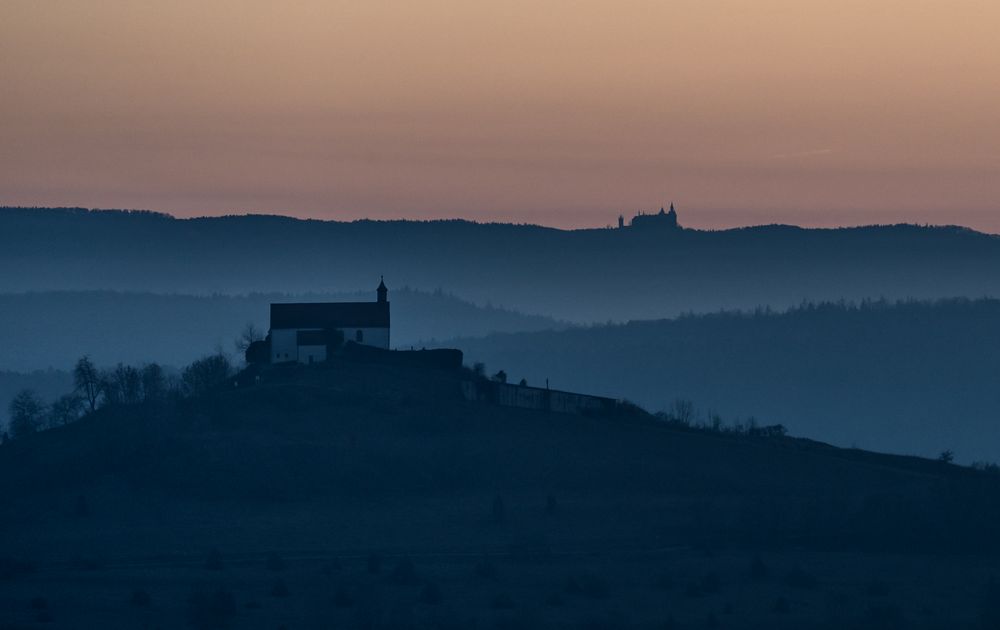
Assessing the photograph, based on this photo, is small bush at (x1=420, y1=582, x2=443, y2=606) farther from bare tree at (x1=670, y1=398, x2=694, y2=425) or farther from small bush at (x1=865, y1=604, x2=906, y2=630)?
bare tree at (x1=670, y1=398, x2=694, y2=425)

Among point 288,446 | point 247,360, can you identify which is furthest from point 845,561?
point 247,360

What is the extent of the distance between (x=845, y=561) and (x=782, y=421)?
111m

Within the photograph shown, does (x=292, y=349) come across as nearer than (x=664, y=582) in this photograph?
No

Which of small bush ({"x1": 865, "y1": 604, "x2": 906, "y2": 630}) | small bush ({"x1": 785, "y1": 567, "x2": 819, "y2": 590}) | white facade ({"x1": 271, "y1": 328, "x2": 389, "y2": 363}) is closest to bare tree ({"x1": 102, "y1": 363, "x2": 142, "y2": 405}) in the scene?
white facade ({"x1": 271, "y1": 328, "x2": 389, "y2": 363})

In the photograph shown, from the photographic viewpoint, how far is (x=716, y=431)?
386 feet

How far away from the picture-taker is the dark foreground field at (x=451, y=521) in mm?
78500

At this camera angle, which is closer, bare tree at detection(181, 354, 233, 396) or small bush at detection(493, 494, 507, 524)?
small bush at detection(493, 494, 507, 524)

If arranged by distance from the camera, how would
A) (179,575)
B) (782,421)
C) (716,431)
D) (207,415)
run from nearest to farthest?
(179,575)
(207,415)
(716,431)
(782,421)

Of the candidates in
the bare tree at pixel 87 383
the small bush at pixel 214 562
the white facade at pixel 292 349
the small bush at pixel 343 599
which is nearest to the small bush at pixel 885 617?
the small bush at pixel 343 599

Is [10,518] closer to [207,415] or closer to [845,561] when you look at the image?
[207,415]

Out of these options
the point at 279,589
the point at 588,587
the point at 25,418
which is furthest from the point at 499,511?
the point at 25,418

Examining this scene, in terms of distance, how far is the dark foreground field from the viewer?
7850cm

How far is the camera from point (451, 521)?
94.7 m

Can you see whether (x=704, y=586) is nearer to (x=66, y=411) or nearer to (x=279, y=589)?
(x=279, y=589)
